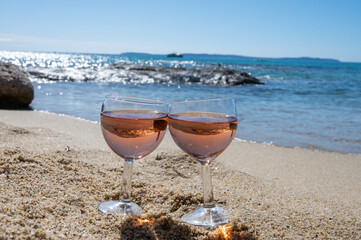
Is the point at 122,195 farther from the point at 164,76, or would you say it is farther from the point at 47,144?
the point at 164,76

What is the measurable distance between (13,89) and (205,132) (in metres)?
6.59

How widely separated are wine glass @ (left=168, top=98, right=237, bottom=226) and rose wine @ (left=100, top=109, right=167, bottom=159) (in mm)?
76

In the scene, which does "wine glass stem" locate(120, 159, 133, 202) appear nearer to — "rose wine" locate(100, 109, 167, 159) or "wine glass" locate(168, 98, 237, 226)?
"rose wine" locate(100, 109, 167, 159)

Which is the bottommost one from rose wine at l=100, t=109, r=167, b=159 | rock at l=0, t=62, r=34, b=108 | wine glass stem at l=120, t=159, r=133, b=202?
rock at l=0, t=62, r=34, b=108

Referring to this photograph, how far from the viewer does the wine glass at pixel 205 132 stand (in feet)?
5.02

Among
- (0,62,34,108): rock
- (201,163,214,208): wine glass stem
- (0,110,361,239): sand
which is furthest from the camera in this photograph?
(0,62,34,108): rock

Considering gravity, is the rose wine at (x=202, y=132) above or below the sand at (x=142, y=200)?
above

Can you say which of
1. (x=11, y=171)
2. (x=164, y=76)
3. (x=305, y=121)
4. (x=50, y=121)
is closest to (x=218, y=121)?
(x=11, y=171)

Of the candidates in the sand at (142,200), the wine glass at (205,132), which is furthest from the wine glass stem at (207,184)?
the sand at (142,200)

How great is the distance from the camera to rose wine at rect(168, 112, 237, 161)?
1523mm

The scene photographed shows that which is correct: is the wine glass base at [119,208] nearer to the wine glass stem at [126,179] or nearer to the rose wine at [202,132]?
the wine glass stem at [126,179]

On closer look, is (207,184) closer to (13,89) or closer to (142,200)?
(142,200)

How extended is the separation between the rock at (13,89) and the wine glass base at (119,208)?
6.17 m

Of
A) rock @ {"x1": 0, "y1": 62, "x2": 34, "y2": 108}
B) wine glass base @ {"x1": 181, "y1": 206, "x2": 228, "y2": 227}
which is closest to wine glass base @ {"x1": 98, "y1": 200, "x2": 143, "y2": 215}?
wine glass base @ {"x1": 181, "y1": 206, "x2": 228, "y2": 227}
